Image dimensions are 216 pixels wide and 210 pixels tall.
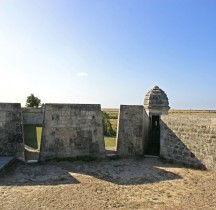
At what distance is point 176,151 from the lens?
11.5 metres

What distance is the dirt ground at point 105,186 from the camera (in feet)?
22.4

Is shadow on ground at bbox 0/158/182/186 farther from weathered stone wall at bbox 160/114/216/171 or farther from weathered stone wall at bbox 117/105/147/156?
weathered stone wall at bbox 117/105/147/156

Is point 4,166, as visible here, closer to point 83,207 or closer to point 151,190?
point 83,207

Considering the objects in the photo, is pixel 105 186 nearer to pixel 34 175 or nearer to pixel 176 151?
pixel 34 175

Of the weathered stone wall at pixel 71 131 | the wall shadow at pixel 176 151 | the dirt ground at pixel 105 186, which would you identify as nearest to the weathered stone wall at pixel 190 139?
the wall shadow at pixel 176 151

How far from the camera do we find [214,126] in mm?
10211

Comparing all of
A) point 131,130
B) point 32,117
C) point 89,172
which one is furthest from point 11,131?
point 32,117

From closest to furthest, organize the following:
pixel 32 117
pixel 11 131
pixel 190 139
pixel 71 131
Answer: pixel 190 139, pixel 11 131, pixel 71 131, pixel 32 117

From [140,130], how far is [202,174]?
3.86 m

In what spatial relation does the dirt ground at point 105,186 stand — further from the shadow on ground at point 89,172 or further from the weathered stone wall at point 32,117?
the weathered stone wall at point 32,117

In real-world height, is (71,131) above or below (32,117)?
below

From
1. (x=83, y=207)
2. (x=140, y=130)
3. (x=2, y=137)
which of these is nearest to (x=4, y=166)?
(x=2, y=137)

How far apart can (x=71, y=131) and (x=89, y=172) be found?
103 inches

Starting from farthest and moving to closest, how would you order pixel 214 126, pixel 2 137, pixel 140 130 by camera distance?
pixel 140 130 < pixel 2 137 < pixel 214 126
